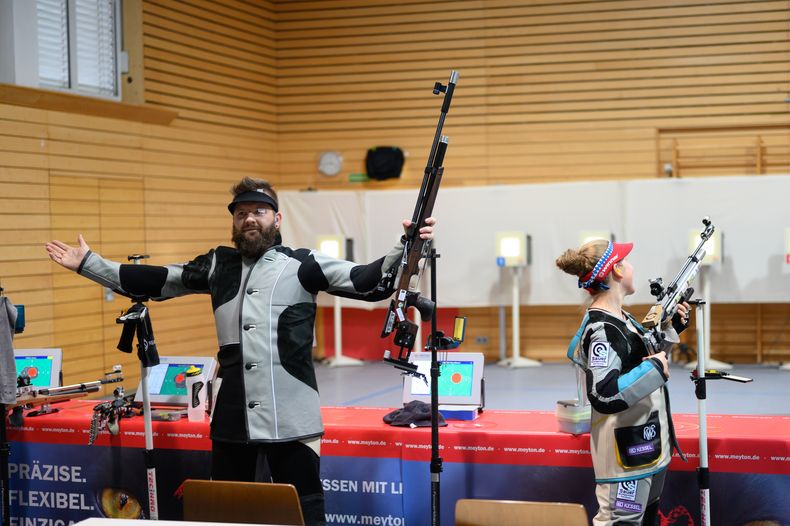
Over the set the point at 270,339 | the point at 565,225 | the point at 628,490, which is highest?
the point at 565,225

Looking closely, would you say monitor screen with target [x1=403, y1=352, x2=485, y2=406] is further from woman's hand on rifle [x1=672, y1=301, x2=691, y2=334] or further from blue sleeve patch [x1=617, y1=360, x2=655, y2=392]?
blue sleeve patch [x1=617, y1=360, x2=655, y2=392]

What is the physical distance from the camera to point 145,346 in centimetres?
355

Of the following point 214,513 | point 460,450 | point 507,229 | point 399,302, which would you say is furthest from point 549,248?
point 214,513

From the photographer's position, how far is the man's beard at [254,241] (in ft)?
10.3

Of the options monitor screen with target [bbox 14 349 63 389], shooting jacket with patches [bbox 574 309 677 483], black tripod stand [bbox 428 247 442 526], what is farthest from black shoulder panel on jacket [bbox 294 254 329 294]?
monitor screen with target [bbox 14 349 63 389]

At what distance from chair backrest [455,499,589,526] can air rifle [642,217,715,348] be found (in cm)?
81

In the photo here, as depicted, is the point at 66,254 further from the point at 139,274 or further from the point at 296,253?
the point at 296,253

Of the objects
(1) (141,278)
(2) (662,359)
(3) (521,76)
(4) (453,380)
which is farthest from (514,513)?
(3) (521,76)

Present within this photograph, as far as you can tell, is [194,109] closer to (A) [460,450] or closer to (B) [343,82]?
(B) [343,82]

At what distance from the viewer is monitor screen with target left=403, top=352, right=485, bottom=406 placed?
385cm

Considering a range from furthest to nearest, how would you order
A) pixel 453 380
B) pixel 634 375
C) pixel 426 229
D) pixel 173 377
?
pixel 173 377 < pixel 453 380 < pixel 426 229 < pixel 634 375

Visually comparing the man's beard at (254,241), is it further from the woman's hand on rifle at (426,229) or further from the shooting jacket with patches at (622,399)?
the shooting jacket with patches at (622,399)

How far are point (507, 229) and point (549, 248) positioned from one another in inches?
19.5

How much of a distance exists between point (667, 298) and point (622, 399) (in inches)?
20.9
